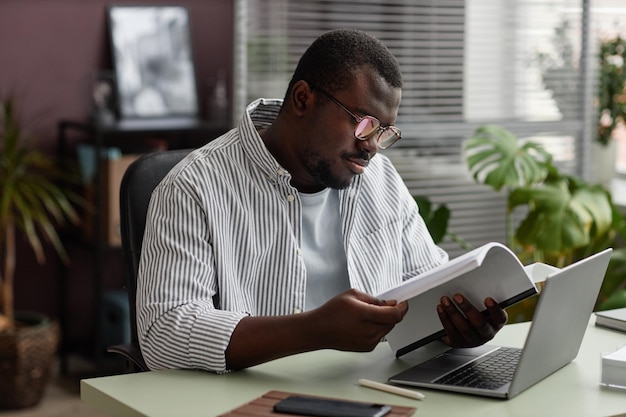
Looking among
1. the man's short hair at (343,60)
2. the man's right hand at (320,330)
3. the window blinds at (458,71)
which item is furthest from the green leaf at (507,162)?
the man's right hand at (320,330)

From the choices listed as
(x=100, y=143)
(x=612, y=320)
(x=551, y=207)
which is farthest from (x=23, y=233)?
(x=612, y=320)

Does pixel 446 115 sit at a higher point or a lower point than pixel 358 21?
lower

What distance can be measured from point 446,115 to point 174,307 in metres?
2.46

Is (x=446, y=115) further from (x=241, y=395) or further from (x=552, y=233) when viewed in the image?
(x=241, y=395)

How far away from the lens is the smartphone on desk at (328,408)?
4.56 ft

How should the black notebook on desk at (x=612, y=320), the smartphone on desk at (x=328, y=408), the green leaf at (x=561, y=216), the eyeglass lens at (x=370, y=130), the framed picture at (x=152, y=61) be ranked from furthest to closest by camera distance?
1. the framed picture at (x=152, y=61)
2. the green leaf at (x=561, y=216)
3. the black notebook on desk at (x=612, y=320)
4. the eyeglass lens at (x=370, y=130)
5. the smartphone on desk at (x=328, y=408)

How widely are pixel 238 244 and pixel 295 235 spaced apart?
128 mm

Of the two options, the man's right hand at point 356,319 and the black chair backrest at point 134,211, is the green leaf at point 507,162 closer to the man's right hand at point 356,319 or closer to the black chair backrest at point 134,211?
the black chair backrest at point 134,211

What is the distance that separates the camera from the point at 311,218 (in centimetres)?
211

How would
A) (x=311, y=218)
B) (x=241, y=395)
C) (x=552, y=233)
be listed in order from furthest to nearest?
(x=552, y=233) → (x=311, y=218) → (x=241, y=395)

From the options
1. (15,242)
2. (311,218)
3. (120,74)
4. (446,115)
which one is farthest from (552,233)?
(15,242)

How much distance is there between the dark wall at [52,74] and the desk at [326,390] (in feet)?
8.56

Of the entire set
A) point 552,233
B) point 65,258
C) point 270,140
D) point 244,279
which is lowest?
point 65,258

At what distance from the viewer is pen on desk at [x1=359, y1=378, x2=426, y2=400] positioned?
60.4 inches
